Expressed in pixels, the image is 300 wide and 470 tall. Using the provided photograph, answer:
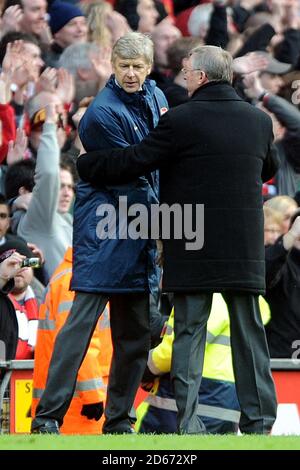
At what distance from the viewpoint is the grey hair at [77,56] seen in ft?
41.1

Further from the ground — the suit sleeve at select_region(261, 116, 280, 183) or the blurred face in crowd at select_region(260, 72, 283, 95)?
the blurred face in crowd at select_region(260, 72, 283, 95)

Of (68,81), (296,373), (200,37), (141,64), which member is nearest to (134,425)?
(296,373)

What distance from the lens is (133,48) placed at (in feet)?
25.5

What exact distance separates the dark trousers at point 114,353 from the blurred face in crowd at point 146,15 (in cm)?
630

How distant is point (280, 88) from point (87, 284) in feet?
18.9

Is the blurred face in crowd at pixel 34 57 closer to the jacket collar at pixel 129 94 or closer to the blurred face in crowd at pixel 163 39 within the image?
the blurred face in crowd at pixel 163 39

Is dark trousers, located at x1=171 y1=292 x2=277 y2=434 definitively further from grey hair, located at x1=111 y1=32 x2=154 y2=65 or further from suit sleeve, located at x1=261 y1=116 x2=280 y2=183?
grey hair, located at x1=111 y1=32 x2=154 y2=65

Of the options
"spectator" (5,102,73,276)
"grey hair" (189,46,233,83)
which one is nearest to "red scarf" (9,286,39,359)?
"spectator" (5,102,73,276)

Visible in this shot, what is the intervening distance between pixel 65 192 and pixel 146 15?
2.99 meters

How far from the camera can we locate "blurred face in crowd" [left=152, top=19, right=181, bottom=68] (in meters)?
13.2

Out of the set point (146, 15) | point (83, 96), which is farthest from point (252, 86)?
point (146, 15)

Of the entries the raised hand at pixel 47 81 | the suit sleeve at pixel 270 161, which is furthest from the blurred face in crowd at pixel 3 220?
the suit sleeve at pixel 270 161

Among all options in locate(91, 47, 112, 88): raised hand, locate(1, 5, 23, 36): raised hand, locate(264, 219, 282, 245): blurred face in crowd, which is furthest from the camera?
locate(1, 5, 23, 36): raised hand
